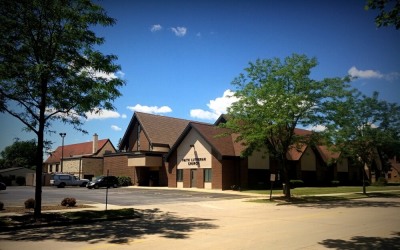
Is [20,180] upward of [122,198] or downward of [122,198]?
downward

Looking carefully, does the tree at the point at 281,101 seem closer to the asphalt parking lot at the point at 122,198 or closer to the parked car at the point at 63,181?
the asphalt parking lot at the point at 122,198

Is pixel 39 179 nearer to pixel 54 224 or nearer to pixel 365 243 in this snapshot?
pixel 54 224

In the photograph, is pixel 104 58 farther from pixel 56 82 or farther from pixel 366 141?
pixel 366 141

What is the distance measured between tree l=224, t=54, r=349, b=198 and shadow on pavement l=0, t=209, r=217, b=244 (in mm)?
12707

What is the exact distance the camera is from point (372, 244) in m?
10.4

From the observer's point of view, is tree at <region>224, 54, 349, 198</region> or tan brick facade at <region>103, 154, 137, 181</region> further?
tan brick facade at <region>103, 154, 137, 181</region>

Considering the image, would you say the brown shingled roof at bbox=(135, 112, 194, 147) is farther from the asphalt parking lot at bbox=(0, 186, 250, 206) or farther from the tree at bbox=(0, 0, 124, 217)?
the tree at bbox=(0, 0, 124, 217)

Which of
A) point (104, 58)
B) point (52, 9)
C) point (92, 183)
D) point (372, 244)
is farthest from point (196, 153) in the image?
point (372, 244)

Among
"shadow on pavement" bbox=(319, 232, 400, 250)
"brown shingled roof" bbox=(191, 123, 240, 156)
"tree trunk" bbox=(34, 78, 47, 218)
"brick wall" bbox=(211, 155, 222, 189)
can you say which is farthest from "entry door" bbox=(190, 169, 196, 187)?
"shadow on pavement" bbox=(319, 232, 400, 250)

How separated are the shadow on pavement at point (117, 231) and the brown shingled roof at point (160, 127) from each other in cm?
3394

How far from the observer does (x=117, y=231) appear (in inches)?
521

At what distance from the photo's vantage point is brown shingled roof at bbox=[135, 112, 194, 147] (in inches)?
1991

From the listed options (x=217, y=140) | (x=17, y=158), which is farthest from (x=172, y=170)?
(x=17, y=158)

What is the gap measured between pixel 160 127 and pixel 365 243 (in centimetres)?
4396
